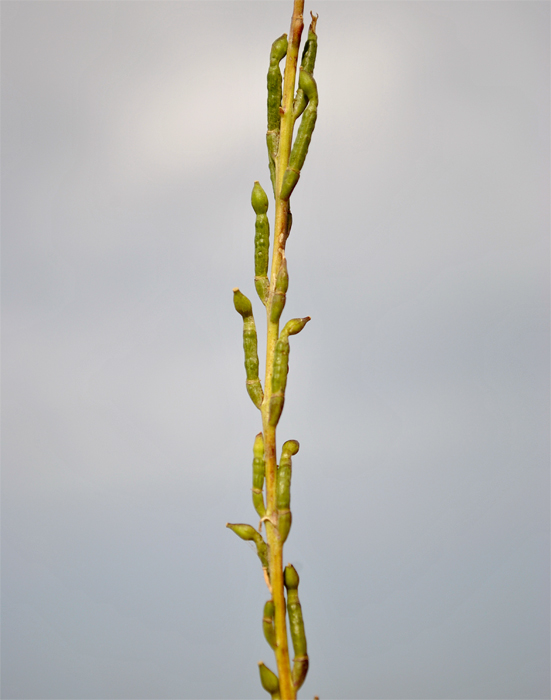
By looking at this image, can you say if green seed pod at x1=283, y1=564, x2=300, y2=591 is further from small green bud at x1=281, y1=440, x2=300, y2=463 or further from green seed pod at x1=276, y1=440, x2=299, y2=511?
small green bud at x1=281, y1=440, x2=300, y2=463

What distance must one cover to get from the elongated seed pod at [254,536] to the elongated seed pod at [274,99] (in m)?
0.94

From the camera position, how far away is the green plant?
64.7 inches

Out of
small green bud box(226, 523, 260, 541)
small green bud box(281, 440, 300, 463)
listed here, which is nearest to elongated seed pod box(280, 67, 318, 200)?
small green bud box(281, 440, 300, 463)

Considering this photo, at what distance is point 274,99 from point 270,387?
2.70ft

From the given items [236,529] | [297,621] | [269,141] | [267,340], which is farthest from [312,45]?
[297,621]

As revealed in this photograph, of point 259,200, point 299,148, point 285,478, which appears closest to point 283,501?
point 285,478

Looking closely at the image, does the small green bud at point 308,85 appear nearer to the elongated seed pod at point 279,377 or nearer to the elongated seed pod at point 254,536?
the elongated seed pod at point 279,377

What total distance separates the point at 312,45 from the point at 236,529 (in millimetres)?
1374

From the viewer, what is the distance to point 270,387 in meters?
1.75

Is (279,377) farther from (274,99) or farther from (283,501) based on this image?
(274,99)

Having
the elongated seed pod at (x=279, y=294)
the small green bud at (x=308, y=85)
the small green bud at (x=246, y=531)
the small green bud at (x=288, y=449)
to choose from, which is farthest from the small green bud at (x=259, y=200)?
the small green bud at (x=246, y=531)

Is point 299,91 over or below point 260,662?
over

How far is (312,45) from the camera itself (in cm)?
198

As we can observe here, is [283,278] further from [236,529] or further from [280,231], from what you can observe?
[236,529]
